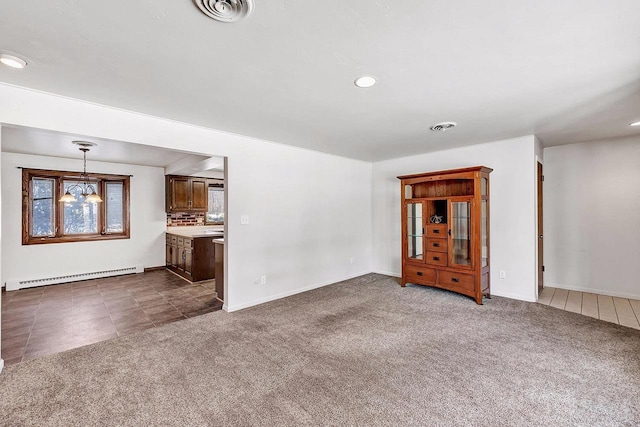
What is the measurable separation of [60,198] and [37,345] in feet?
11.6

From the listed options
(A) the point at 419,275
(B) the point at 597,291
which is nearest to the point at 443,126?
(A) the point at 419,275

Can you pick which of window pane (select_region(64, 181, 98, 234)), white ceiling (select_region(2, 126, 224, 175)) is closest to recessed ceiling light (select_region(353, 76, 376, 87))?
white ceiling (select_region(2, 126, 224, 175))

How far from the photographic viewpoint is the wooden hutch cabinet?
3930 mm

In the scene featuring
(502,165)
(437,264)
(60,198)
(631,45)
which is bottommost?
(437,264)

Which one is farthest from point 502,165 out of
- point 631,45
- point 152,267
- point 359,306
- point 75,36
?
point 152,267

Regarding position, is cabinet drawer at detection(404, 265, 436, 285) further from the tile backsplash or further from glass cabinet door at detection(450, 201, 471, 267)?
the tile backsplash

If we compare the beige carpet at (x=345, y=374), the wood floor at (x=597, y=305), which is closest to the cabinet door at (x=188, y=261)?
the beige carpet at (x=345, y=374)

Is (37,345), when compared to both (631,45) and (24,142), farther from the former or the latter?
(631,45)

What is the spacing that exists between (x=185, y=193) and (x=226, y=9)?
5.46 metres

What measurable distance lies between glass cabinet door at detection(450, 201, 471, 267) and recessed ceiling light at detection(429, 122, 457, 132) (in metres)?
1.17

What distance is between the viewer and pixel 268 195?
407cm

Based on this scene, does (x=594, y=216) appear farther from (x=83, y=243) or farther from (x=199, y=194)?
(x=83, y=243)

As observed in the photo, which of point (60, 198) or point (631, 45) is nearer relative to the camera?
point (631, 45)

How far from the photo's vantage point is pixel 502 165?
4.14 meters
